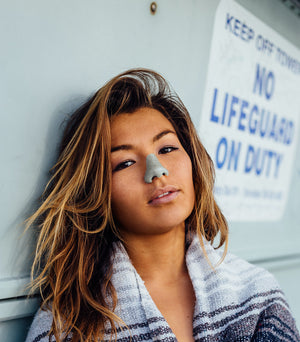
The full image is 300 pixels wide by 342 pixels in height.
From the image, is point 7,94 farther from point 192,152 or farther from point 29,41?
point 192,152

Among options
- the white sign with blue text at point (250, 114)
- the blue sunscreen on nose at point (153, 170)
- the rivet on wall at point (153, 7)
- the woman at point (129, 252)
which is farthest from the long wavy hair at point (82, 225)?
the white sign with blue text at point (250, 114)

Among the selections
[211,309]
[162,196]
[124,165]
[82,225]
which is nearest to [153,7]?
[124,165]

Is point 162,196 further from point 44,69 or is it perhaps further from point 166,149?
point 44,69

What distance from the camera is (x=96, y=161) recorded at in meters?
1.31

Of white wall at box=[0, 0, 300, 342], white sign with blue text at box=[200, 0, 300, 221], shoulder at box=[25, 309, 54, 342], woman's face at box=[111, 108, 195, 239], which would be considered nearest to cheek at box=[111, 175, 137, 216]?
woman's face at box=[111, 108, 195, 239]

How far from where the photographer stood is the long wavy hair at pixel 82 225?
4.07 feet

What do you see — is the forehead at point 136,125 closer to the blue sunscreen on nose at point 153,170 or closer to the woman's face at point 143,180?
the woman's face at point 143,180

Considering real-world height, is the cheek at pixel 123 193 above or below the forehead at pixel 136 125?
below

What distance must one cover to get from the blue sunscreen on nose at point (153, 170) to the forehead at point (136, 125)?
11 centimetres

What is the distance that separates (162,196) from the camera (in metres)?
1.27

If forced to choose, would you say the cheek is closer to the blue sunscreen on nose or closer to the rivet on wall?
the blue sunscreen on nose

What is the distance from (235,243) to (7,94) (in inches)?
52.0

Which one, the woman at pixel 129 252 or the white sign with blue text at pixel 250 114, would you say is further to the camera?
the white sign with blue text at pixel 250 114

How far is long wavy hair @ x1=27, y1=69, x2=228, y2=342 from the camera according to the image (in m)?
1.24
